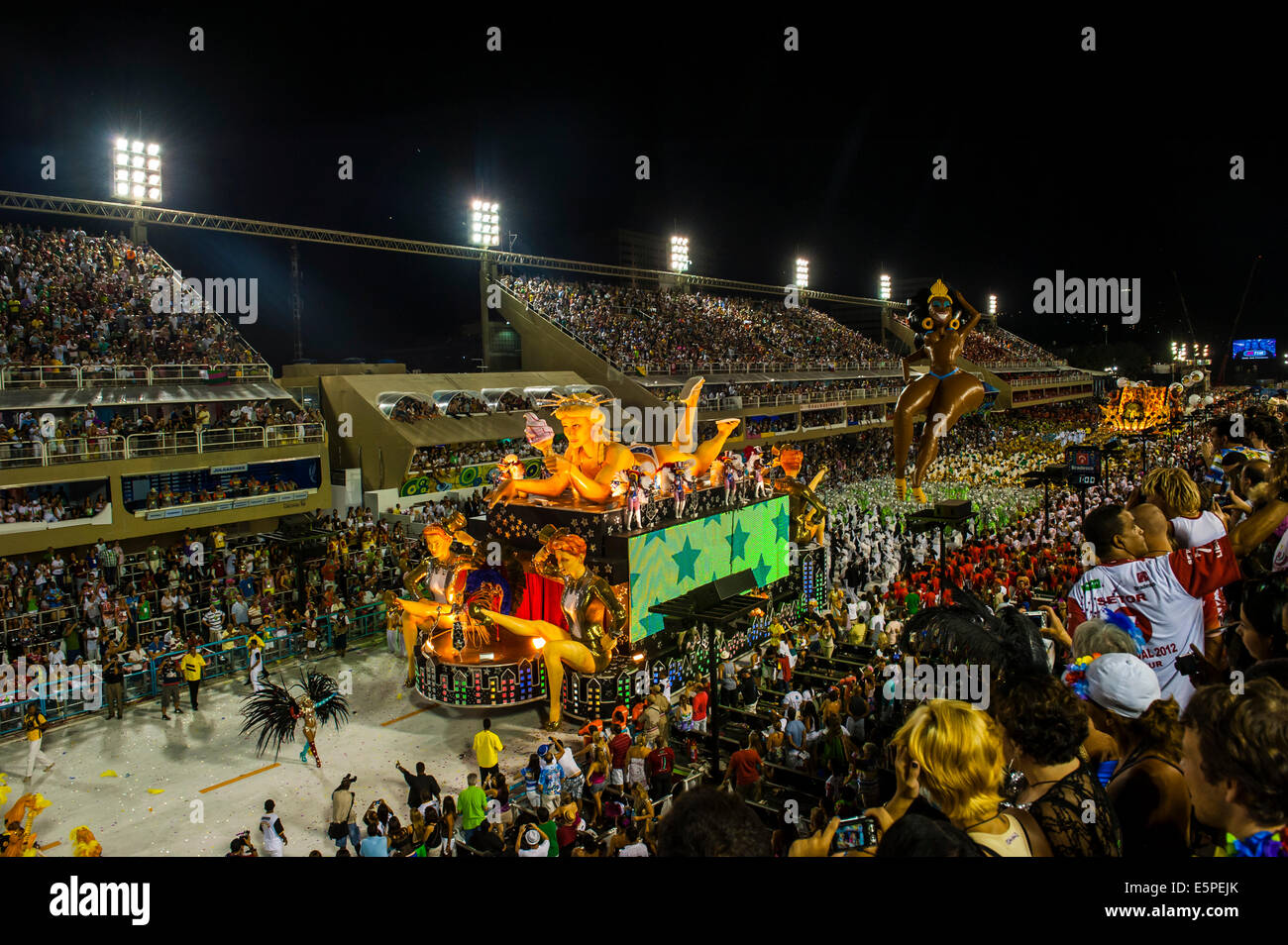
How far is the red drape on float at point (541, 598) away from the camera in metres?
14.4

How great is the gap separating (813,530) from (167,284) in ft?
66.0

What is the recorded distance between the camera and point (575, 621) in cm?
1293

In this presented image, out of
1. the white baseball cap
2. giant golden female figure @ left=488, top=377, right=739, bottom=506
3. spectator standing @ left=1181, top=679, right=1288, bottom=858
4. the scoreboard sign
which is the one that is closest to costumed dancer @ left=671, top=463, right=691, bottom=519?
giant golden female figure @ left=488, top=377, right=739, bottom=506

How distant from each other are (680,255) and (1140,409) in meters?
28.4

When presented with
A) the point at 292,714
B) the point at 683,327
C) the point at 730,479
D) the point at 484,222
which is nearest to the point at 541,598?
the point at 292,714

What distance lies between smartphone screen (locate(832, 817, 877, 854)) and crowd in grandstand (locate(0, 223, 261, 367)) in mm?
22430

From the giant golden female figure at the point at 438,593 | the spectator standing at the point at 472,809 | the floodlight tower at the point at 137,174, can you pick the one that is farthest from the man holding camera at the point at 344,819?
the floodlight tower at the point at 137,174

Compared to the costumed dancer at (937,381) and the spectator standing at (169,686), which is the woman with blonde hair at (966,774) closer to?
the costumed dancer at (937,381)

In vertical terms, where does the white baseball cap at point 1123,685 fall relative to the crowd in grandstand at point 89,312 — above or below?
below

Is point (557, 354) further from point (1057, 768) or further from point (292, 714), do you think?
point (1057, 768)

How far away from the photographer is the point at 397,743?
12219mm

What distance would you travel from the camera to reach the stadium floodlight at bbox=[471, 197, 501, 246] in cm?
3531

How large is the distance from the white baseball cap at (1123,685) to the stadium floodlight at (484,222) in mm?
34961

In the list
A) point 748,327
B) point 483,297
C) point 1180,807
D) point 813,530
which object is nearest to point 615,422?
point 813,530
